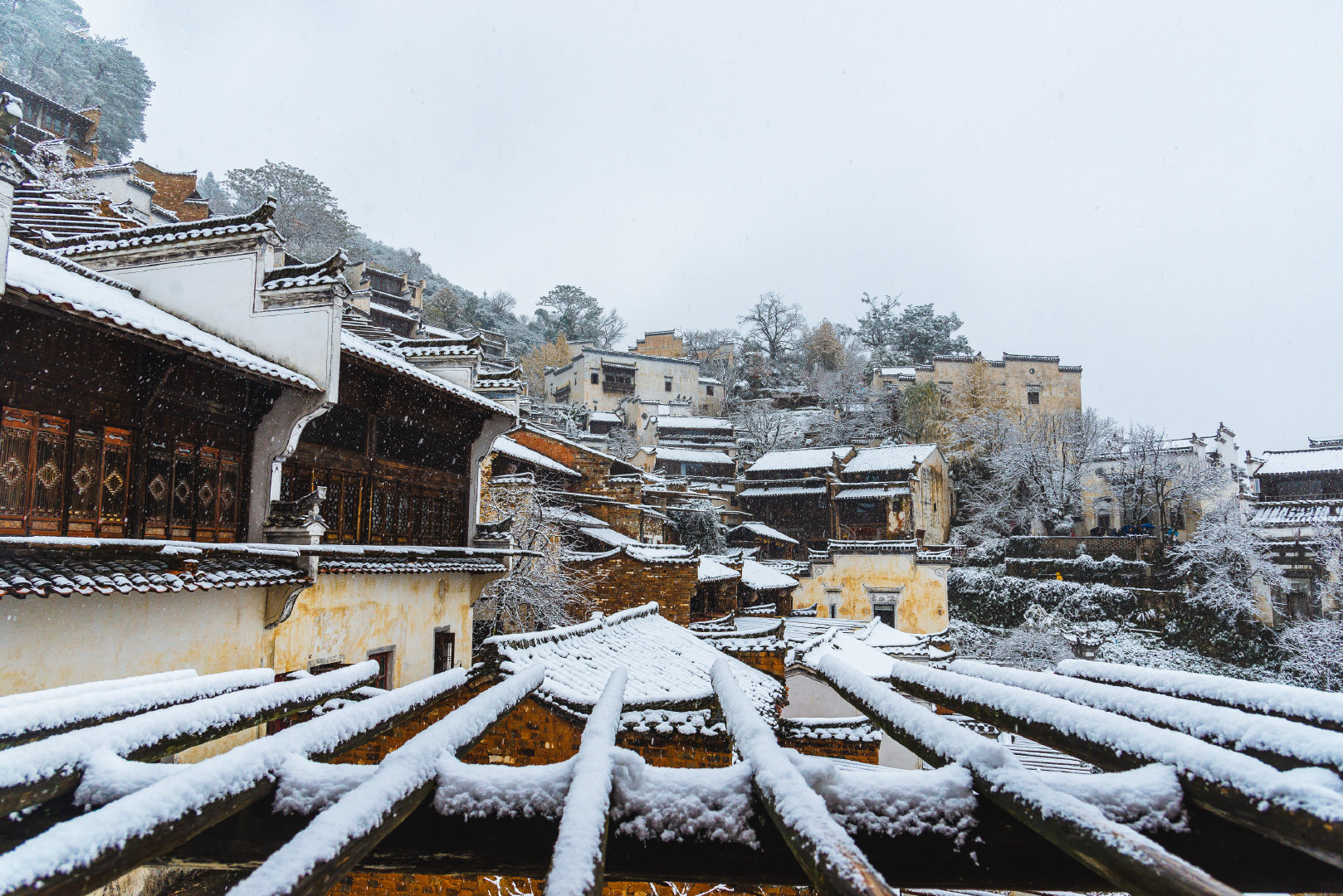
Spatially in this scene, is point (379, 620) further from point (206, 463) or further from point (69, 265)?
point (69, 265)

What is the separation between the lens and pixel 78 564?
612 centimetres

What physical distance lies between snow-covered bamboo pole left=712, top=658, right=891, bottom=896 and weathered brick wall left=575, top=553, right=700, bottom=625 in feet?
59.7

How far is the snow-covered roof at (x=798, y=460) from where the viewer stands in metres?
40.9

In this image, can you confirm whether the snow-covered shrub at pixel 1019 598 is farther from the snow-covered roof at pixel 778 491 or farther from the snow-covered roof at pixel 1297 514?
the snow-covered roof at pixel 778 491

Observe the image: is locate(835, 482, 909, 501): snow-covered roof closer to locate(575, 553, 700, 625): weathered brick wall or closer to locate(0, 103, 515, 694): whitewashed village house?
locate(575, 553, 700, 625): weathered brick wall

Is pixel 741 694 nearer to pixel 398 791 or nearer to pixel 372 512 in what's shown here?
pixel 398 791

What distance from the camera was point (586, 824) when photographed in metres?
1.29

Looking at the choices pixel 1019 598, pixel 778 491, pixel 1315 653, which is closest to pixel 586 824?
pixel 1315 653

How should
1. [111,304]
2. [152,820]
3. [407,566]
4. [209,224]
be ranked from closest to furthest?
[152,820] → [111,304] → [209,224] → [407,566]

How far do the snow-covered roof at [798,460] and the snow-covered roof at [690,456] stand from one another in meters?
2.10

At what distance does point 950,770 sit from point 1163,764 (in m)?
0.44

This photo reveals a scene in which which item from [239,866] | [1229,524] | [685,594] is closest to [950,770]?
[239,866]

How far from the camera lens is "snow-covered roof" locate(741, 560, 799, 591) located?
27.8 m

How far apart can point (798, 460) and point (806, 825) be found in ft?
137
